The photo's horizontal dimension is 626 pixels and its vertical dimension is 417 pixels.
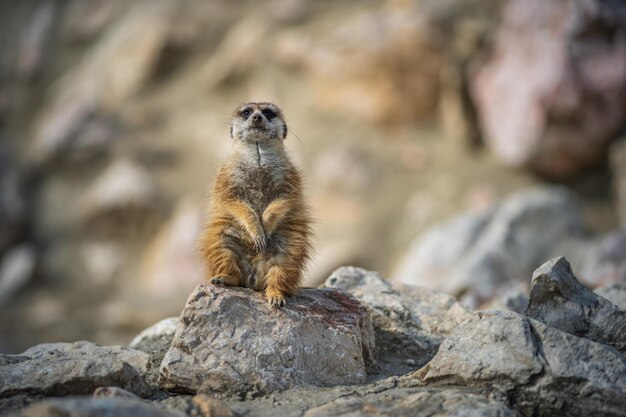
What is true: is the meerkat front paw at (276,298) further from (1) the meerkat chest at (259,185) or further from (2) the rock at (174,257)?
(2) the rock at (174,257)

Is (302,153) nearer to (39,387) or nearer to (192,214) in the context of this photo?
(192,214)

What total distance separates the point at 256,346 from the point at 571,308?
1603 mm

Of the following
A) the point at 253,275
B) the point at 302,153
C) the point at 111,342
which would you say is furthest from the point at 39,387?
the point at 302,153

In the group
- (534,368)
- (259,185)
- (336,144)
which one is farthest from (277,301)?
(336,144)

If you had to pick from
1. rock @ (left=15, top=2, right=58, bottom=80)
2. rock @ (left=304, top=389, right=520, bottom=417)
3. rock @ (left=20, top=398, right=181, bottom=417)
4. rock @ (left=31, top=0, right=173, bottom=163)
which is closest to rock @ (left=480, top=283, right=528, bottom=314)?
rock @ (left=304, top=389, right=520, bottom=417)

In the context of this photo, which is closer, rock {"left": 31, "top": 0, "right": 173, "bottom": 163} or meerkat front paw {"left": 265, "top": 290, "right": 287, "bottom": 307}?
meerkat front paw {"left": 265, "top": 290, "right": 287, "bottom": 307}

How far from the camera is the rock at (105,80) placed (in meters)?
10.8

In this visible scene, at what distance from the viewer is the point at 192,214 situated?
9656 mm

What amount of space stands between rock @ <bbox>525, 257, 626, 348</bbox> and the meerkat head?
187 cm

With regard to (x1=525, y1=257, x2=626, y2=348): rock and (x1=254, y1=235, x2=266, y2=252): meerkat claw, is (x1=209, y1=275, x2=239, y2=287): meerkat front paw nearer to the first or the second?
(x1=254, y1=235, x2=266, y2=252): meerkat claw

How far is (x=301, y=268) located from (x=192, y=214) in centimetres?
587

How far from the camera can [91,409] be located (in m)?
2.33

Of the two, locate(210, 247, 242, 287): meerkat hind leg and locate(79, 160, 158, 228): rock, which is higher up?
locate(79, 160, 158, 228): rock

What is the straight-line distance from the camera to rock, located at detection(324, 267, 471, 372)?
4.12m
